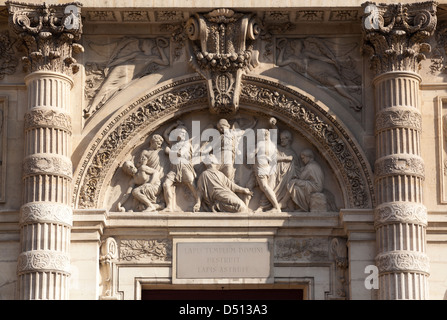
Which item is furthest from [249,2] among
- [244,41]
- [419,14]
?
[419,14]

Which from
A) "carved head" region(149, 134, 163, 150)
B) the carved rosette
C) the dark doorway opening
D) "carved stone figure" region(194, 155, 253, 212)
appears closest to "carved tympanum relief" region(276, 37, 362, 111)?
Answer: the carved rosette

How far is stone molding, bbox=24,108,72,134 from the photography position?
2378cm

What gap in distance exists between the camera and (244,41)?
24.5m

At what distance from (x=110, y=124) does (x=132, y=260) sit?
2.29 metres

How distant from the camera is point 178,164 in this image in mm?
24359

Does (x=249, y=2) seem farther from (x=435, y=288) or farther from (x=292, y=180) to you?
(x=435, y=288)

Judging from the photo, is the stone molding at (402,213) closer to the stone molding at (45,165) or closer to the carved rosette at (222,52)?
the carved rosette at (222,52)

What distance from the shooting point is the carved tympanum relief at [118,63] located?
80.7 feet

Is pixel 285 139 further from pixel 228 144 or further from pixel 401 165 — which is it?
pixel 401 165

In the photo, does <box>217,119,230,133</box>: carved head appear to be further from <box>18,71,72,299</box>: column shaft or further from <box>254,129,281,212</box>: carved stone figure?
<box>18,71,72,299</box>: column shaft

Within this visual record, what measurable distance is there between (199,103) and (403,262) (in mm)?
4398

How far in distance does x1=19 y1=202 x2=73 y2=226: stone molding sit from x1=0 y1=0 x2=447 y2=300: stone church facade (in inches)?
0.9

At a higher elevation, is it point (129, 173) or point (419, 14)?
point (419, 14)

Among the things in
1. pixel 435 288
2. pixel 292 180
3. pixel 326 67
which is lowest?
pixel 435 288
